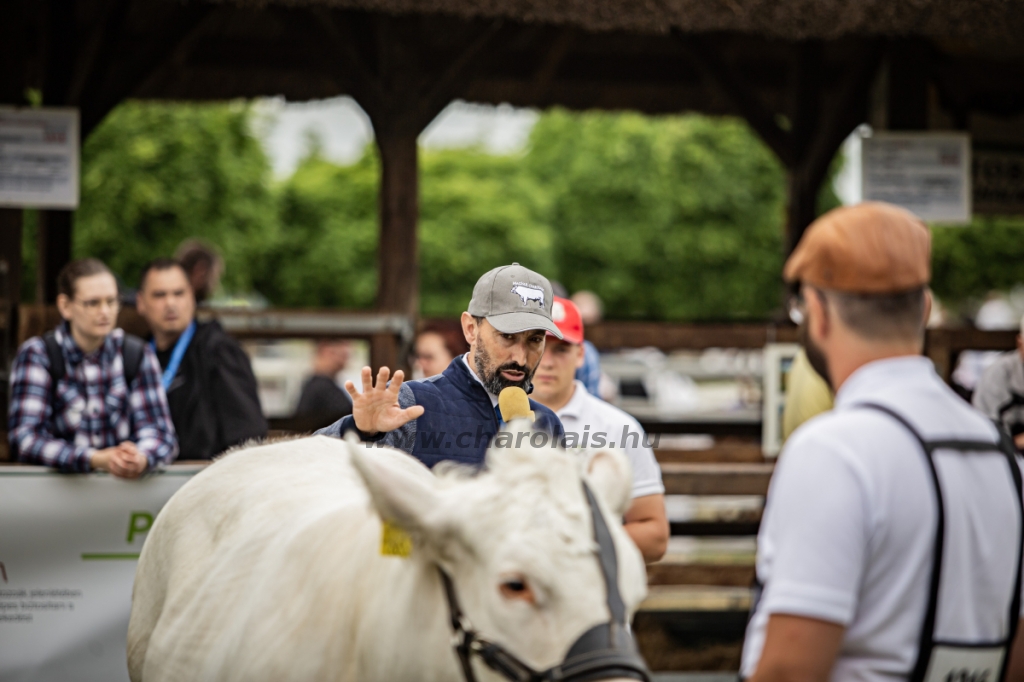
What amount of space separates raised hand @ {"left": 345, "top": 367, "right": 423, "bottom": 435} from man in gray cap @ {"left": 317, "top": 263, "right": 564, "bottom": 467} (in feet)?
0.19

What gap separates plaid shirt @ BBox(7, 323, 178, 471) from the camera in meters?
4.46

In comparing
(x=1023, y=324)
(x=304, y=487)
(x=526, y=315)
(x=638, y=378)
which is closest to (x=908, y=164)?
(x=1023, y=324)

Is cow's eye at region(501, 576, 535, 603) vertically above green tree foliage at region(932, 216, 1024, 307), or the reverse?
green tree foliage at region(932, 216, 1024, 307)

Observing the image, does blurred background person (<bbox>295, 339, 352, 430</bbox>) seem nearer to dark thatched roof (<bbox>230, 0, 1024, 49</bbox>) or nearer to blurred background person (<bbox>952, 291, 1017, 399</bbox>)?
dark thatched roof (<bbox>230, 0, 1024, 49</bbox>)

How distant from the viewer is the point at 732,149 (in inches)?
1346

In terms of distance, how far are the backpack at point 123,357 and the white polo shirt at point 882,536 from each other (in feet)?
11.7

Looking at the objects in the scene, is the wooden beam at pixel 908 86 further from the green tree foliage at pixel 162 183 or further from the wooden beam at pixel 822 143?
the green tree foliage at pixel 162 183

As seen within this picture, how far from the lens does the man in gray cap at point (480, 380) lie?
3059 mm

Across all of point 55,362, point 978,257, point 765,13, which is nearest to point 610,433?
point 55,362

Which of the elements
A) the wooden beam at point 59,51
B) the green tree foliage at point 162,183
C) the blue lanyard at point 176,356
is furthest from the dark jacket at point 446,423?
the green tree foliage at point 162,183

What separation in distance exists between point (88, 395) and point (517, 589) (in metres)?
3.22

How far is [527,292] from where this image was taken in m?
3.22

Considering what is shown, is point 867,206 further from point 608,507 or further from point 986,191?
point 986,191

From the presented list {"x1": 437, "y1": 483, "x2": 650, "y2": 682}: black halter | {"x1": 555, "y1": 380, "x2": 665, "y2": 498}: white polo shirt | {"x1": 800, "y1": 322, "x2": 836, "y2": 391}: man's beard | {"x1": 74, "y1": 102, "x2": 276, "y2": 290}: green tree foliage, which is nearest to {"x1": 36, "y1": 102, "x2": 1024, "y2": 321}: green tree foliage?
{"x1": 74, "y1": 102, "x2": 276, "y2": 290}: green tree foliage
